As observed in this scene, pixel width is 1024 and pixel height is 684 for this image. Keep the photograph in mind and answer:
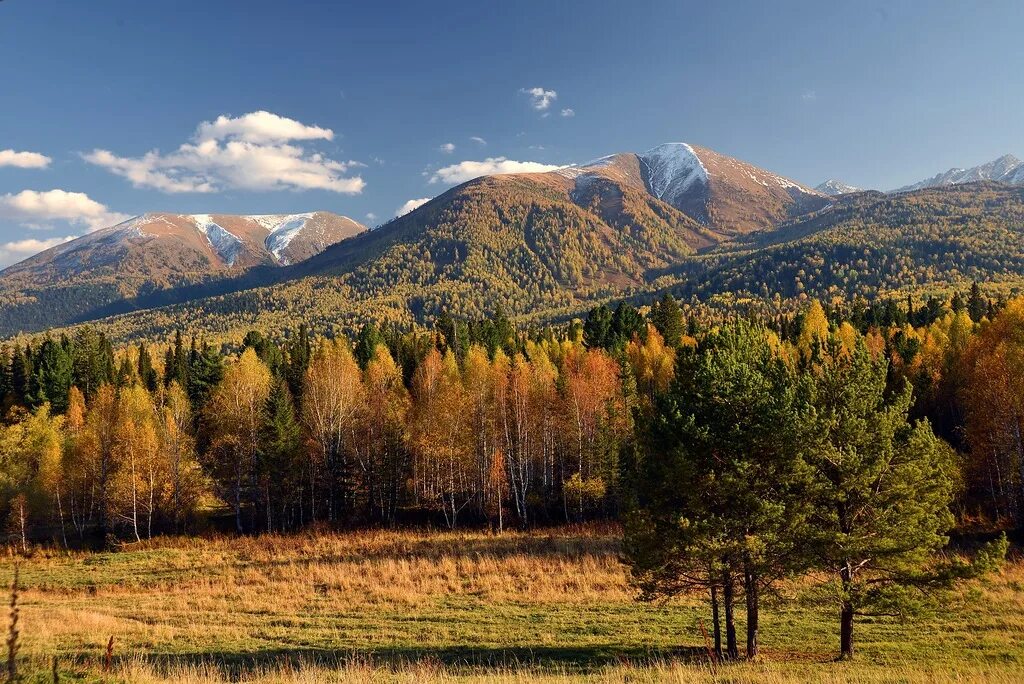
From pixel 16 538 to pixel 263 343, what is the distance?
49.9 meters

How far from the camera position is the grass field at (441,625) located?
1598 cm

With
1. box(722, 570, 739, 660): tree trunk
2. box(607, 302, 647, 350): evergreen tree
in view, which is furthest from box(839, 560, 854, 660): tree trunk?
box(607, 302, 647, 350): evergreen tree

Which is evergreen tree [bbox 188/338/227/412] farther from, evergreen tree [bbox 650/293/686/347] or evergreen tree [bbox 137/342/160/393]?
evergreen tree [bbox 650/293/686/347]

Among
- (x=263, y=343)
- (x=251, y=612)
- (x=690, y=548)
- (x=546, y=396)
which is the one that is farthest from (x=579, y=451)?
(x=263, y=343)

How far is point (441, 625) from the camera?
2409 centimetres

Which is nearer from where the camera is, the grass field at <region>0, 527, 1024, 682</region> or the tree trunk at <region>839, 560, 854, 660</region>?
the grass field at <region>0, 527, 1024, 682</region>

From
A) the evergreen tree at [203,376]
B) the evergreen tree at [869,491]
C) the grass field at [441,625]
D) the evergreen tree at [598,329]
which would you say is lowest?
the grass field at [441,625]

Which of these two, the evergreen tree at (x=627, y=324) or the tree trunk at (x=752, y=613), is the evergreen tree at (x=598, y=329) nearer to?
the evergreen tree at (x=627, y=324)

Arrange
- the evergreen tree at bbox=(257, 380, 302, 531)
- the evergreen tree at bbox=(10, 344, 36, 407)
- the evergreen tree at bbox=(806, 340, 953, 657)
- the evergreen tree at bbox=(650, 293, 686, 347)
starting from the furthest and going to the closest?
the evergreen tree at bbox=(650, 293, 686, 347) → the evergreen tree at bbox=(10, 344, 36, 407) → the evergreen tree at bbox=(257, 380, 302, 531) → the evergreen tree at bbox=(806, 340, 953, 657)

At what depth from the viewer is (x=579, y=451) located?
53.2 meters

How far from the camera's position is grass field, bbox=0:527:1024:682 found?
1598 centimetres

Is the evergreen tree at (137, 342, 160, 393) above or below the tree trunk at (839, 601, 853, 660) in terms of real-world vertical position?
above

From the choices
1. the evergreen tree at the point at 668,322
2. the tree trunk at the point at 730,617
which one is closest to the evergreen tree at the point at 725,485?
the tree trunk at the point at 730,617

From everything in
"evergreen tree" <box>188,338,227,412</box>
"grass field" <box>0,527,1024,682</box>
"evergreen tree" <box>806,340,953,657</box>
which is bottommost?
"grass field" <box>0,527,1024,682</box>
